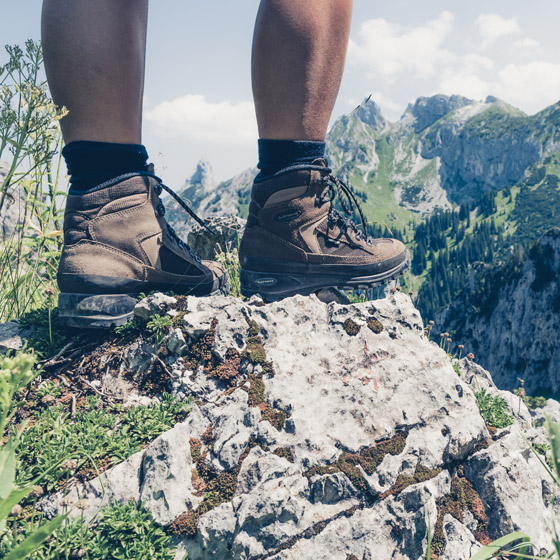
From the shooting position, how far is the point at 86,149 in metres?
2.71

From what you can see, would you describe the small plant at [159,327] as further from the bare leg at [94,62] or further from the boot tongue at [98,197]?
the bare leg at [94,62]

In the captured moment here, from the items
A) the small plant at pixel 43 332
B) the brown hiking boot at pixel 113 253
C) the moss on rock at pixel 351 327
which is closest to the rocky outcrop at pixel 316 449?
the moss on rock at pixel 351 327

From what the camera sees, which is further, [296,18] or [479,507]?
[296,18]

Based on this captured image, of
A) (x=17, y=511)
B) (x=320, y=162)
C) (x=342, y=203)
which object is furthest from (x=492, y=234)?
(x=17, y=511)

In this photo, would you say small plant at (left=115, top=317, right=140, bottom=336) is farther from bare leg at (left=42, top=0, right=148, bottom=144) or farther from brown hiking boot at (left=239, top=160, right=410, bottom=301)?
bare leg at (left=42, top=0, right=148, bottom=144)

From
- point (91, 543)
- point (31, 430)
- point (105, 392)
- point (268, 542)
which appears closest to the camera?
point (91, 543)

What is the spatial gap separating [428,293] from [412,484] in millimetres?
133549

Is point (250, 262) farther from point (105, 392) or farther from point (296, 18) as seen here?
point (296, 18)

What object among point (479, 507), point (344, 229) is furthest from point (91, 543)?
point (344, 229)

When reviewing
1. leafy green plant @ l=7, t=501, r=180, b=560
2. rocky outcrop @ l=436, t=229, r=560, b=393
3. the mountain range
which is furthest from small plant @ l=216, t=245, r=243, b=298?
rocky outcrop @ l=436, t=229, r=560, b=393

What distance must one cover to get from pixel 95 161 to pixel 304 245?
1.64m

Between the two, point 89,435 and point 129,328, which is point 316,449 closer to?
point 89,435

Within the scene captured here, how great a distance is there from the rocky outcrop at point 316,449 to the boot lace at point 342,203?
0.76 metres

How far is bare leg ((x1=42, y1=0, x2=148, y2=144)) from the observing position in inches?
100
